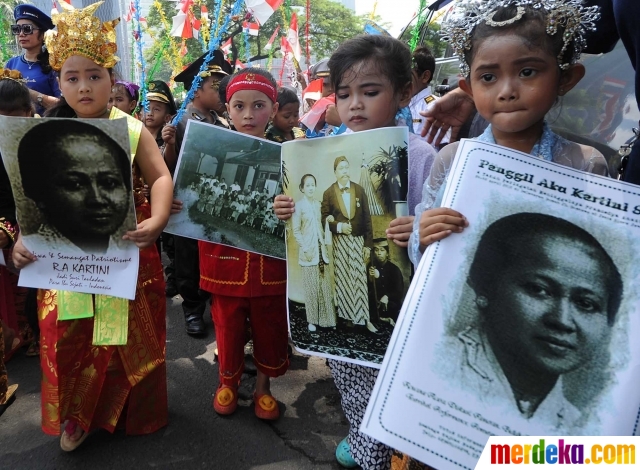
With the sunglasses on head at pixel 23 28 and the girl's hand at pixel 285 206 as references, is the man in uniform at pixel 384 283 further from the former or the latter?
the sunglasses on head at pixel 23 28

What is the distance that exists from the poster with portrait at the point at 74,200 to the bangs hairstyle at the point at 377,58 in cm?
74

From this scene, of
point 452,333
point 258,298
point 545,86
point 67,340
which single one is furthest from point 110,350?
point 545,86

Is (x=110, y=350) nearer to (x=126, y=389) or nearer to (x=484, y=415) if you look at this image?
(x=126, y=389)

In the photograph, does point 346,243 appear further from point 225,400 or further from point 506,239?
point 225,400

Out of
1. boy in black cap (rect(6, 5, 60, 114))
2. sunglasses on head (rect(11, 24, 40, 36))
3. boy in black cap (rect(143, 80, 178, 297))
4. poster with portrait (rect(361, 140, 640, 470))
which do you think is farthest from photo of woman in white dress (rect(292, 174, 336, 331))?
sunglasses on head (rect(11, 24, 40, 36))

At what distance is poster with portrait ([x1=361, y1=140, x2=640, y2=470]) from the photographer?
2.99 ft

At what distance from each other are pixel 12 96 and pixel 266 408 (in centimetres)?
205

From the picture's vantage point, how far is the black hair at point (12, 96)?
2.55 metres

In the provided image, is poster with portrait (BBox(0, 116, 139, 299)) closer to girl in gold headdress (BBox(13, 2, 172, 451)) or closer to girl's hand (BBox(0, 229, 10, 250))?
girl in gold headdress (BBox(13, 2, 172, 451))

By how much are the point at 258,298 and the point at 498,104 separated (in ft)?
4.84

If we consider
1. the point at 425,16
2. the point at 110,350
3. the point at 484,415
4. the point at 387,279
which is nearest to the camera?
the point at 484,415

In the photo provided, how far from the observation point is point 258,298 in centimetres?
229

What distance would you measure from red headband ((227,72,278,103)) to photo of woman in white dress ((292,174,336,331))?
2.97 ft

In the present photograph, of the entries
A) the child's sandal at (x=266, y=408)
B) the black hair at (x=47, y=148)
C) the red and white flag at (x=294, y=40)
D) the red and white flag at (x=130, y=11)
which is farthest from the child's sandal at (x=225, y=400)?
the red and white flag at (x=294, y=40)
